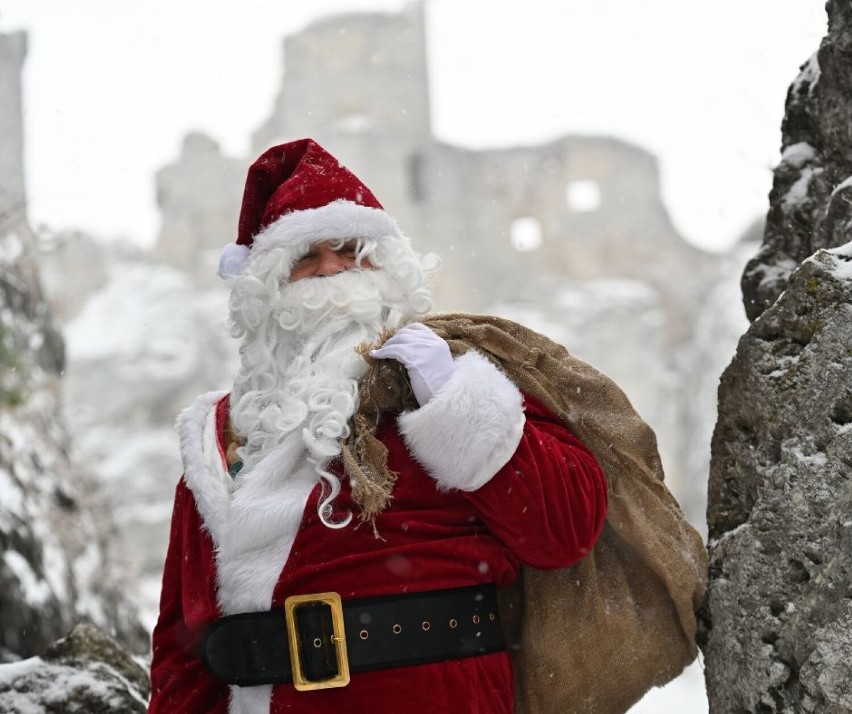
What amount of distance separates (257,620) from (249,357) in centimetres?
58

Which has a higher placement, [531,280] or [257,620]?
[257,620]

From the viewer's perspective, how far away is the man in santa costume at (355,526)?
6.87 ft

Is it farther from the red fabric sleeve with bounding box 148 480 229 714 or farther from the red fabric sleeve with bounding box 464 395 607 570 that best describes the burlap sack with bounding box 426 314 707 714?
the red fabric sleeve with bounding box 148 480 229 714

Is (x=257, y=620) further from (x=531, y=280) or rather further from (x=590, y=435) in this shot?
(x=531, y=280)

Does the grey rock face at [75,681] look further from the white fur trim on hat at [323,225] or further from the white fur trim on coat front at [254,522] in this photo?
the white fur trim on hat at [323,225]

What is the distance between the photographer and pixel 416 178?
27312 millimetres

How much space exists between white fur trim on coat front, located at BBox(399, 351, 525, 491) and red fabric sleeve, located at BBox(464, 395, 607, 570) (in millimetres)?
43

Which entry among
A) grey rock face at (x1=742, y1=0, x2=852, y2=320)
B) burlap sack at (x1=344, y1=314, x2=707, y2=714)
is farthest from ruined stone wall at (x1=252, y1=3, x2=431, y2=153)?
burlap sack at (x1=344, y1=314, x2=707, y2=714)

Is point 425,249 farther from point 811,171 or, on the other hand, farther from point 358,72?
point 811,171

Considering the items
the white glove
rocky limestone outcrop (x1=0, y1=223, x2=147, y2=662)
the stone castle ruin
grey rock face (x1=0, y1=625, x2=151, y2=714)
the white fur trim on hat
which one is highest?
the white fur trim on hat

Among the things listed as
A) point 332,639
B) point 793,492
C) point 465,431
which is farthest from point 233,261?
point 793,492

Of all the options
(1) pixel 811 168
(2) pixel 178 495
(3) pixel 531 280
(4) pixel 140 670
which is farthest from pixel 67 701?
(3) pixel 531 280

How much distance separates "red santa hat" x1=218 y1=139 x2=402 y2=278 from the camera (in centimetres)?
242

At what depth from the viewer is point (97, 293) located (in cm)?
2492
